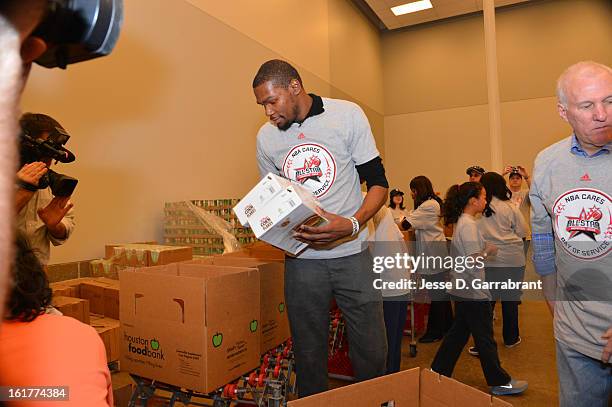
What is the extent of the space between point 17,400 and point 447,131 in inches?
325

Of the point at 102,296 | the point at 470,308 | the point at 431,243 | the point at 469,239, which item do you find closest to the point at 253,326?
the point at 102,296

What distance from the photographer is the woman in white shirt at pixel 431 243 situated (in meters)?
3.54

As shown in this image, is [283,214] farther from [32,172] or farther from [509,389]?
[509,389]

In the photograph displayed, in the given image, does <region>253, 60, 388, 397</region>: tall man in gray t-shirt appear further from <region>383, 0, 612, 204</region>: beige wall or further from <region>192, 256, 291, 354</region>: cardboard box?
<region>383, 0, 612, 204</region>: beige wall

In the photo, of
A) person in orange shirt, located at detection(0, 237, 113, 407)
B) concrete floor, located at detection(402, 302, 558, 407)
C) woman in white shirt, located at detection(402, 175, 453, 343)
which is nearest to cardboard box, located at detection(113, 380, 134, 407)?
person in orange shirt, located at detection(0, 237, 113, 407)

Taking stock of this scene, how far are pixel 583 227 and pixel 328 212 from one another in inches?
30.9

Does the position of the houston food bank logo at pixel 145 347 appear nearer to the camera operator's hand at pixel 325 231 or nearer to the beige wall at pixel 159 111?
the camera operator's hand at pixel 325 231

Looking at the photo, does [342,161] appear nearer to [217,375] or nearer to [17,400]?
[217,375]

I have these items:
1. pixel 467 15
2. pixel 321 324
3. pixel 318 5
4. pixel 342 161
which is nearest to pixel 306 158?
pixel 342 161

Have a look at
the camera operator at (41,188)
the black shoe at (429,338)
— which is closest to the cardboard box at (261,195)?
the camera operator at (41,188)

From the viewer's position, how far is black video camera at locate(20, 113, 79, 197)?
1519 millimetres

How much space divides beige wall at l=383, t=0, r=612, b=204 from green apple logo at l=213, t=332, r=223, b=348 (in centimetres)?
722

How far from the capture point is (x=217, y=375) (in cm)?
148

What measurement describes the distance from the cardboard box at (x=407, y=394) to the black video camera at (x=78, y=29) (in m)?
0.81
